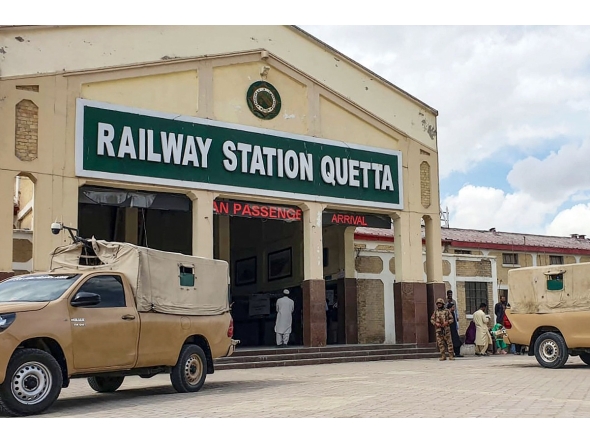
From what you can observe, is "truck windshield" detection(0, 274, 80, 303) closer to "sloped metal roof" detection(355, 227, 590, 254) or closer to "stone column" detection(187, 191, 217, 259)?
"stone column" detection(187, 191, 217, 259)

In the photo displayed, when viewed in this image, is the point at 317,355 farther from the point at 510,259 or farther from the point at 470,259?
the point at 510,259

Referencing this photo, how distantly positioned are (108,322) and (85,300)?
23.6 inches

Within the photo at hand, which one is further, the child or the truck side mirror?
the child

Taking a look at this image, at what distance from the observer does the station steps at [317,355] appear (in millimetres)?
18844

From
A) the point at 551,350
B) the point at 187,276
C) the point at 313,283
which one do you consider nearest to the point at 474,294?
the point at 313,283

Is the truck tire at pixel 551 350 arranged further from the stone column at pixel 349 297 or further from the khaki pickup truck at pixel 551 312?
the stone column at pixel 349 297

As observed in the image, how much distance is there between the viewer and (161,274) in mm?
12047

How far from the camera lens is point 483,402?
10016 mm

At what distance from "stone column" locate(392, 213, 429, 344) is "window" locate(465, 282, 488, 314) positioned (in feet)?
19.4

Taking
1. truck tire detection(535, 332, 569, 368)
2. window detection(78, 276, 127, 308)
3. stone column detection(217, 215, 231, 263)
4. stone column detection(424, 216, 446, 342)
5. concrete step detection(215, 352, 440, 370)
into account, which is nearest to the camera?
window detection(78, 276, 127, 308)

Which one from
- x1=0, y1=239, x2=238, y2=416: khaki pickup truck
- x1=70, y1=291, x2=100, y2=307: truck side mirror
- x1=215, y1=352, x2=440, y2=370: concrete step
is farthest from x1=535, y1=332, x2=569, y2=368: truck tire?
x1=70, y1=291, x2=100, y2=307: truck side mirror

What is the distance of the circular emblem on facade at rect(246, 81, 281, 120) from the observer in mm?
21656

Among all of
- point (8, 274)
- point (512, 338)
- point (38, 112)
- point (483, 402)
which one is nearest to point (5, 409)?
point (483, 402)

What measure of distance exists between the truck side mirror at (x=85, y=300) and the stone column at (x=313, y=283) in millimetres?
11827
